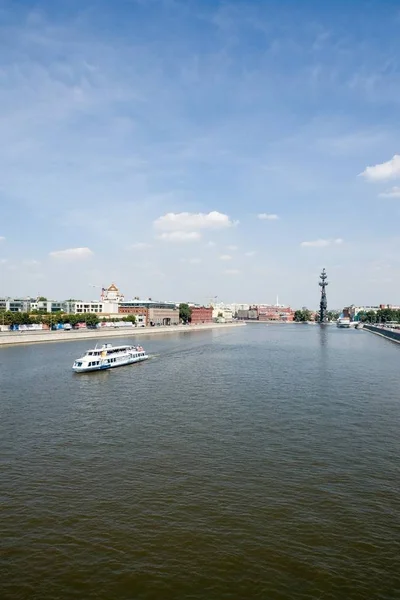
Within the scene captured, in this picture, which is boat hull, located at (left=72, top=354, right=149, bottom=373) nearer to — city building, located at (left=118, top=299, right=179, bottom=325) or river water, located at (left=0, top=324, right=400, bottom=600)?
river water, located at (left=0, top=324, right=400, bottom=600)

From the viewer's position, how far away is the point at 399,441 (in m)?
24.3

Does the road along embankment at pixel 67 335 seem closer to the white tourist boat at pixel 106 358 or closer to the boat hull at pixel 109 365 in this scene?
the white tourist boat at pixel 106 358

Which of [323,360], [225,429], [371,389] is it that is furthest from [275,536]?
[323,360]

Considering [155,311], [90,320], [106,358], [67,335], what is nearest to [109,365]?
[106,358]

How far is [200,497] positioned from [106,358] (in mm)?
40065

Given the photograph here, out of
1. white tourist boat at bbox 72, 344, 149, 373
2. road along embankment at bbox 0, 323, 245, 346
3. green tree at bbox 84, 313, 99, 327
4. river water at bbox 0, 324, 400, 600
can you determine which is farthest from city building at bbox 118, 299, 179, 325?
river water at bbox 0, 324, 400, 600

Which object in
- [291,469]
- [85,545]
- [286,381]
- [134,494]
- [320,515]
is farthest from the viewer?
[286,381]

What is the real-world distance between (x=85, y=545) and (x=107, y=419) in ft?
51.7

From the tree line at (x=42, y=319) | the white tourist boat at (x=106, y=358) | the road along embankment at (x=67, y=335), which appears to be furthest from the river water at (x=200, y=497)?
the tree line at (x=42, y=319)

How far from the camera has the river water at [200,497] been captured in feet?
40.5

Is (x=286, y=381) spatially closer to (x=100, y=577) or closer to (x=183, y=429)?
(x=183, y=429)

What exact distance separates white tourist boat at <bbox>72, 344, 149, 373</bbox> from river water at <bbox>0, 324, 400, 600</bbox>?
14845mm

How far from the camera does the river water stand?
12.3 metres

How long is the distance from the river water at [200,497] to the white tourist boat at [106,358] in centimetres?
1484
